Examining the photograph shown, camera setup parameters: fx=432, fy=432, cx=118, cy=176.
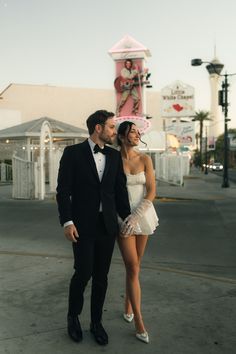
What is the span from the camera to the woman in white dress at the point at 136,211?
11.6 feet

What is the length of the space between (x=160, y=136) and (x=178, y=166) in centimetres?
1381

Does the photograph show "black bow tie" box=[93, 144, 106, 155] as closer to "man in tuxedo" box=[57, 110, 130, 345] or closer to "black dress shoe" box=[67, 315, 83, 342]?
"man in tuxedo" box=[57, 110, 130, 345]

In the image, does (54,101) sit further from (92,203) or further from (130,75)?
(92,203)

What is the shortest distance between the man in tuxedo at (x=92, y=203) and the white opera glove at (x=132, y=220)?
0.05m

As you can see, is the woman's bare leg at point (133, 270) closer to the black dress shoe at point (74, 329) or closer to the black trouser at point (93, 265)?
the black trouser at point (93, 265)

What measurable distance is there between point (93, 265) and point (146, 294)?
1274 millimetres

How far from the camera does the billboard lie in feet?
93.0

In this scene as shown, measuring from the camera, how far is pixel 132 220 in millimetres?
3506

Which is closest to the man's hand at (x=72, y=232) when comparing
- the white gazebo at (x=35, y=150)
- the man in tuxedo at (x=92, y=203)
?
the man in tuxedo at (x=92, y=203)

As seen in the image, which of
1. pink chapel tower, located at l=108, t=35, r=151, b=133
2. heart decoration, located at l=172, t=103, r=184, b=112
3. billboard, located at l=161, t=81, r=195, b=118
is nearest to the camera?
billboard, located at l=161, t=81, r=195, b=118

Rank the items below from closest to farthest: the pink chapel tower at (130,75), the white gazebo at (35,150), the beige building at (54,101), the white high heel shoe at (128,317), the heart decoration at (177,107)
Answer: the white high heel shoe at (128,317)
the white gazebo at (35,150)
the heart decoration at (177,107)
the pink chapel tower at (130,75)
the beige building at (54,101)

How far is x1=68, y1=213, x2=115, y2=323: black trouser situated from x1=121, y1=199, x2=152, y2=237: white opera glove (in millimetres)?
127

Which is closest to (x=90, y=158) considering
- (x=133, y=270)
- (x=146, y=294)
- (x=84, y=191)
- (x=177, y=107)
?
(x=84, y=191)

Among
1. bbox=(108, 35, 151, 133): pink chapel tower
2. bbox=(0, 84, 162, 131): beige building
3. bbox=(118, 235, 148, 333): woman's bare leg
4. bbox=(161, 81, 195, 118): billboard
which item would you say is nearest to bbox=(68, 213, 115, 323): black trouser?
bbox=(118, 235, 148, 333): woman's bare leg
